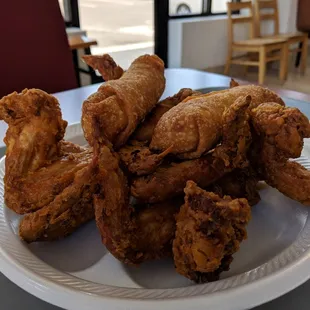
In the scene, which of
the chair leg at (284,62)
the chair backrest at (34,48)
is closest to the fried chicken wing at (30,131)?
the chair backrest at (34,48)

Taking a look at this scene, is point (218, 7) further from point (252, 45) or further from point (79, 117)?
point (79, 117)

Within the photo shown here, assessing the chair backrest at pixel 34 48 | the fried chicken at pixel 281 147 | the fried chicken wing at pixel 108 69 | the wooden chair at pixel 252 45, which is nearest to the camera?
the fried chicken at pixel 281 147

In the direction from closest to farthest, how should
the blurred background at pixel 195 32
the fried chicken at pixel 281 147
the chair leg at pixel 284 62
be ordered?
the fried chicken at pixel 281 147, the blurred background at pixel 195 32, the chair leg at pixel 284 62

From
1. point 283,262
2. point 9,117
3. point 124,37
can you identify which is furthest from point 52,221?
point 124,37

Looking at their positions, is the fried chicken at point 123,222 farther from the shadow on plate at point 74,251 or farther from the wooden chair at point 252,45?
the wooden chair at point 252,45

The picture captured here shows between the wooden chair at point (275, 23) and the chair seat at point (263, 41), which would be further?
the wooden chair at point (275, 23)

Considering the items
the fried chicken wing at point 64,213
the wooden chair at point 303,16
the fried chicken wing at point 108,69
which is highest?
the fried chicken wing at point 108,69

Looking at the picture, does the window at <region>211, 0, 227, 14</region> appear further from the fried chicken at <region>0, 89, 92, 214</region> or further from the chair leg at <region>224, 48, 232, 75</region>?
the fried chicken at <region>0, 89, 92, 214</region>
